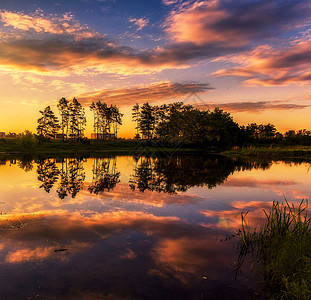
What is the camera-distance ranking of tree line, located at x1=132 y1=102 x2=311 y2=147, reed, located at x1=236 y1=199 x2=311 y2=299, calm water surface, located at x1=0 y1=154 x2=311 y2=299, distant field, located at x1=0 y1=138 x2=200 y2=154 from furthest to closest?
1. tree line, located at x1=132 y1=102 x2=311 y2=147
2. distant field, located at x1=0 y1=138 x2=200 y2=154
3. calm water surface, located at x1=0 y1=154 x2=311 y2=299
4. reed, located at x1=236 y1=199 x2=311 y2=299

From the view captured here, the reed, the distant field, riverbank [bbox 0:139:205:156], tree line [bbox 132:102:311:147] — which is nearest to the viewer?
the reed

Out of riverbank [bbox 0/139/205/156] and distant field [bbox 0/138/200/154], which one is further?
distant field [bbox 0/138/200/154]

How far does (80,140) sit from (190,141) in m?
49.2

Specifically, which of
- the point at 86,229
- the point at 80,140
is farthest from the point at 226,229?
the point at 80,140

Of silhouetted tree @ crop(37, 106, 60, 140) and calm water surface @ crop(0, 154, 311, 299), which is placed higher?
silhouetted tree @ crop(37, 106, 60, 140)

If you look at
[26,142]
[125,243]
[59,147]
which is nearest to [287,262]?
[125,243]

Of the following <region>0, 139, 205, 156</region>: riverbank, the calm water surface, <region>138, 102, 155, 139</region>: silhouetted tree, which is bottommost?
the calm water surface

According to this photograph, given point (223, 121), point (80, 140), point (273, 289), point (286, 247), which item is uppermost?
point (223, 121)

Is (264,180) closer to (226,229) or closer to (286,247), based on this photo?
(226,229)

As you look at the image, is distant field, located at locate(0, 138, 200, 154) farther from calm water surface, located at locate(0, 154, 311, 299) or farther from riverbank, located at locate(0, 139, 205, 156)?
calm water surface, located at locate(0, 154, 311, 299)

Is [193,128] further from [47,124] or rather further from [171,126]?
[47,124]

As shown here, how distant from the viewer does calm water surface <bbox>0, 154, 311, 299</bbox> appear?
6836 millimetres

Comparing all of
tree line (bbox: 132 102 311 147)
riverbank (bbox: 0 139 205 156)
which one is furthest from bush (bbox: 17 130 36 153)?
tree line (bbox: 132 102 311 147)

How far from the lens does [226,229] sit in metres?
11.5
